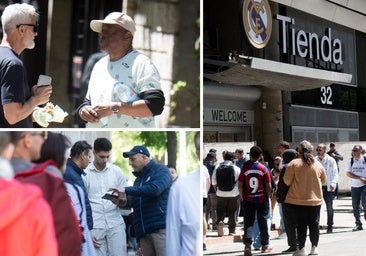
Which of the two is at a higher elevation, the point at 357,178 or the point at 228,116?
the point at 228,116

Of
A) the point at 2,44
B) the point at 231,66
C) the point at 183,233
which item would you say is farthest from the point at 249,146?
the point at 2,44

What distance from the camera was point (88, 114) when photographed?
2.94 metres


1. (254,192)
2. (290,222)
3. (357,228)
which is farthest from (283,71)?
(357,228)

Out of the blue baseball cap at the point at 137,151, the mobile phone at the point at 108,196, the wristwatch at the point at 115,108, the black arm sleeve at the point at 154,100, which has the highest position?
the black arm sleeve at the point at 154,100

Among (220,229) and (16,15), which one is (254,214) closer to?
(220,229)

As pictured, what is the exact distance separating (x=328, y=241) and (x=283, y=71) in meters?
1.84

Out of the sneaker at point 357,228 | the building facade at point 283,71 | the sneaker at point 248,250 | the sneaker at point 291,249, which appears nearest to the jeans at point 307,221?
the sneaker at point 291,249

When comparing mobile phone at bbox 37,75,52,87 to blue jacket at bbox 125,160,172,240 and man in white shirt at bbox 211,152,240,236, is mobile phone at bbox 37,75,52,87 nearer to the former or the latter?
blue jacket at bbox 125,160,172,240

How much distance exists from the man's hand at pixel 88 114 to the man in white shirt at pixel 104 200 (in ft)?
0.32

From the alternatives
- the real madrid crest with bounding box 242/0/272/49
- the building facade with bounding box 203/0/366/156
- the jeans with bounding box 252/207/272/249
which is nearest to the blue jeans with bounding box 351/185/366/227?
the building facade with bounding box 203/0/366/156

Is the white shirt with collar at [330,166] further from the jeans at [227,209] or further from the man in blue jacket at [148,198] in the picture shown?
the man in blue jacket at [148,198]

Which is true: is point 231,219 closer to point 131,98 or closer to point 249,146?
point 249,146

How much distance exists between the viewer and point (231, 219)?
274 inches

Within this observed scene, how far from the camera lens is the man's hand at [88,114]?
2.93m
